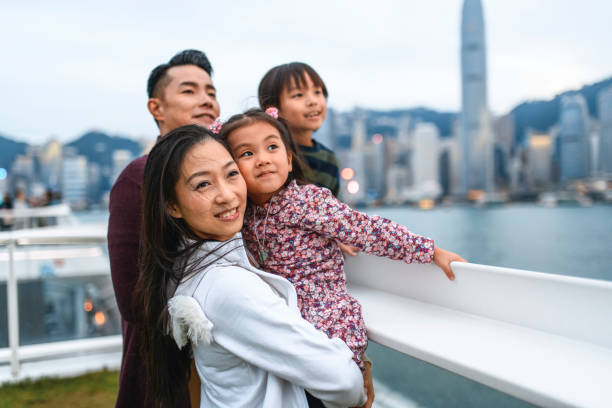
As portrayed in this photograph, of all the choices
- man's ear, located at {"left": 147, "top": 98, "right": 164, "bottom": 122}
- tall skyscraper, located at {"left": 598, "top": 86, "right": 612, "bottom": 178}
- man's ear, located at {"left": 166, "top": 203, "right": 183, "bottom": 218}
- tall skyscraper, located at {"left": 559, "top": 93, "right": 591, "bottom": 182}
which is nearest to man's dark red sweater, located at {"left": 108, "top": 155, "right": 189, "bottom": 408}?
man's ear, located at {"left": 166, "top": 203, "right": 183, "bottom": 218}

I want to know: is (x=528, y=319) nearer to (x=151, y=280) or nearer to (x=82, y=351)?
(x=151, y=280)

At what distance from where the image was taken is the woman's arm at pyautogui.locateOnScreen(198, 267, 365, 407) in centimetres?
85

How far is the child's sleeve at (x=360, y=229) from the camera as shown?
3.94 feet

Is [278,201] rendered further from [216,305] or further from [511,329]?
[511,329]

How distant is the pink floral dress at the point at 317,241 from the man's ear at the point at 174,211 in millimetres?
298

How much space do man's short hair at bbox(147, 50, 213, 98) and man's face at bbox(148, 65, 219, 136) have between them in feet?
0.07

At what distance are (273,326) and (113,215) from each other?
27.5 inches

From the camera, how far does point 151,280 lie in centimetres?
100

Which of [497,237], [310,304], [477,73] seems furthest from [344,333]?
[477,73]

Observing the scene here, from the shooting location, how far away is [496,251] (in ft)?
105

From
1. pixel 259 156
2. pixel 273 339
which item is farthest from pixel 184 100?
pixel 273 339

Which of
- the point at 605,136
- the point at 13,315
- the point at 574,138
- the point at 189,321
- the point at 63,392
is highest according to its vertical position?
the point at 574,138

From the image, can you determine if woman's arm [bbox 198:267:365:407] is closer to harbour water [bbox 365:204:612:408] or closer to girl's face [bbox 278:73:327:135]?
harbour water [bbox 365:204:612:408]

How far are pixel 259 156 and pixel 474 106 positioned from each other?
63583 millimetres
